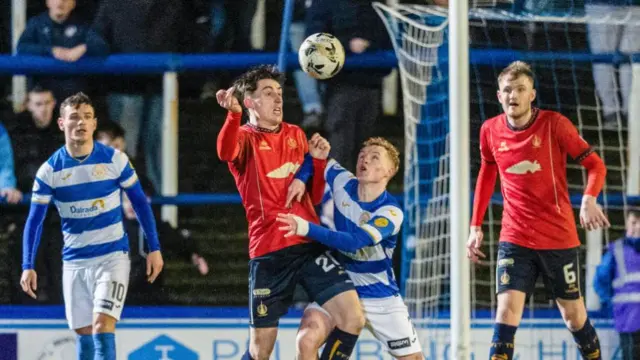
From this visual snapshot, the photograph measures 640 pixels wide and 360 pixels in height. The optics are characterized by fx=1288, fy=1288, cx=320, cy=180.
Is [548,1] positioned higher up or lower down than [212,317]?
higher up

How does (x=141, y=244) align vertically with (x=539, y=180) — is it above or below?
below

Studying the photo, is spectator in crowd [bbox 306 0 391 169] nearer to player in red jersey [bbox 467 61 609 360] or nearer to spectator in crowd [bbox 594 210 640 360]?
player in red jersey [bbox 467 61 609 360]

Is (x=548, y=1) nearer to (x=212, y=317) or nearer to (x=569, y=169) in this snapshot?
(x=569, y=169)

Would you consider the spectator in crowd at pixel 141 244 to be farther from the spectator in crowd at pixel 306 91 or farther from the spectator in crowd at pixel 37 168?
the spectator in crowd at pixel 306 91

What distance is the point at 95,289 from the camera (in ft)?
19.3

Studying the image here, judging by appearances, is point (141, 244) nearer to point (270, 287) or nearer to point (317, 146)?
point (270, 287)

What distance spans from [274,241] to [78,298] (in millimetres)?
1088

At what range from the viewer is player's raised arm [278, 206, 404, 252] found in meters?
5.25

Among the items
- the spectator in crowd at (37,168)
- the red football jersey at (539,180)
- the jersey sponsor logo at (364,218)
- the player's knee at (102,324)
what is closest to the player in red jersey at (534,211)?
the red football jersey at (539,180)

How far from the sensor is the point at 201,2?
22.4 ft

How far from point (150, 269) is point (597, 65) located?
2537 mm

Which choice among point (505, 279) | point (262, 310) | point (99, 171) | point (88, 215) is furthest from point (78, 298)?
point (505, 279)

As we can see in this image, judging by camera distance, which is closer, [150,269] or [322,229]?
[322,229]

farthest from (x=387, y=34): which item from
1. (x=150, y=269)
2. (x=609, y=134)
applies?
(x=150, y=269)
